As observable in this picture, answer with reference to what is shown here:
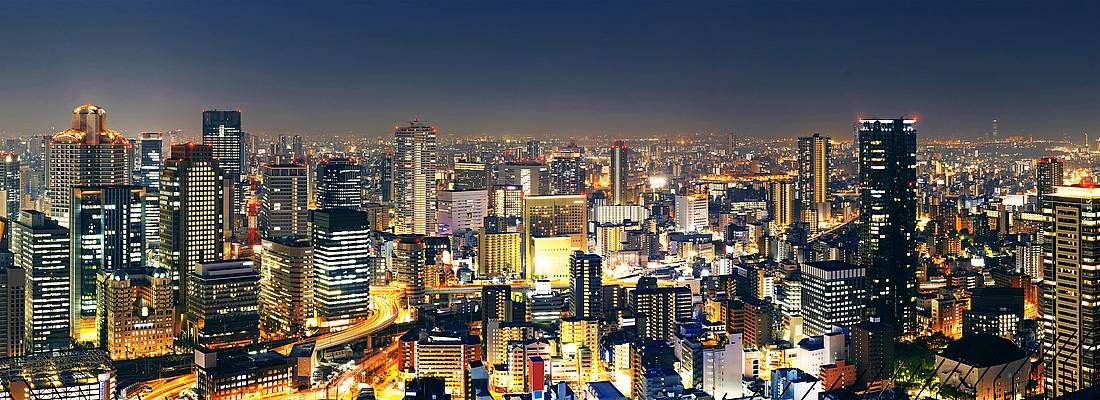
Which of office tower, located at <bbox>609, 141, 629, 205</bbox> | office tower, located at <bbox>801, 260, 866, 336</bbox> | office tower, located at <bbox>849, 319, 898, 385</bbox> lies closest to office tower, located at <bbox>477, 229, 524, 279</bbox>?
office tower, located at <bbox>609, 141, 629, 205</bbox>

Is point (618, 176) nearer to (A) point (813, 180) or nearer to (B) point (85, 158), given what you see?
(A) point (813, 180)

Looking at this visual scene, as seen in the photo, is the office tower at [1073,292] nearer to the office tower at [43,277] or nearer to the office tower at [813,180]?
the office tower at [813,180]

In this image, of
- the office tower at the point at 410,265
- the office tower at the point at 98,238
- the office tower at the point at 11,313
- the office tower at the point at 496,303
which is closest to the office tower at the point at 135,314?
the office tower at the point at 98,238

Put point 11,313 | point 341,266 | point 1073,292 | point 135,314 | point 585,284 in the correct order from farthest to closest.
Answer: point 341,266 → point 585,284 → point 135,314 → point 11,313 → point 1073,292

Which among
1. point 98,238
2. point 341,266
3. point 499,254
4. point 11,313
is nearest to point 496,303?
point 341,266

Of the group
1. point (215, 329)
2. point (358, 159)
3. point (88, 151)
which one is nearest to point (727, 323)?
point (215, 329)

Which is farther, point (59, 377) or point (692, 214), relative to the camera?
point (692, 214)

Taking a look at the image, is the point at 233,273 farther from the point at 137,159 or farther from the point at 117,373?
the point at 137,159
